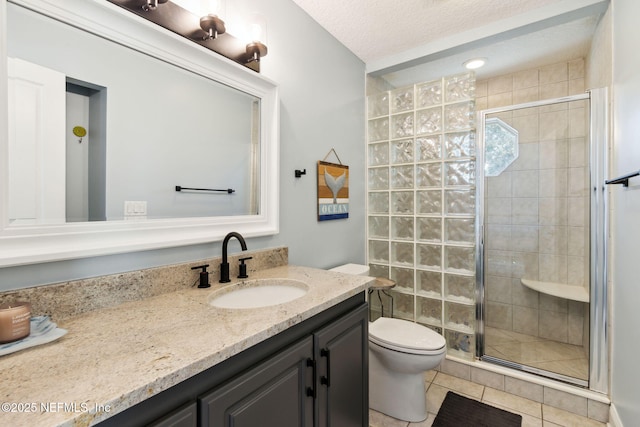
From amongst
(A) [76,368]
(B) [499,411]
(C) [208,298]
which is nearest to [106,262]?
(C) [208,298]

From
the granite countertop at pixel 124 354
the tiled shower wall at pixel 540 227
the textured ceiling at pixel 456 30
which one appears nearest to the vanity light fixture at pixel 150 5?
the textured ceiling at pixel 456 30

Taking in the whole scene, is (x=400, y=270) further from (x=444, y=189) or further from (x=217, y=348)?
(x=217, y=348)

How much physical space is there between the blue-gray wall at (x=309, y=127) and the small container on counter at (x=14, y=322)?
0.44 metres

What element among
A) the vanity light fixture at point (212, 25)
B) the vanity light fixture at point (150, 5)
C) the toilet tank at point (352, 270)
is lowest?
the toilet tank at point (352, 270)

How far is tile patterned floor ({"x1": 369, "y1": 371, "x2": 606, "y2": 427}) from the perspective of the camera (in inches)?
65.3

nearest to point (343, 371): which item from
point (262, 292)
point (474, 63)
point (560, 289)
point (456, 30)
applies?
point (262, 292)

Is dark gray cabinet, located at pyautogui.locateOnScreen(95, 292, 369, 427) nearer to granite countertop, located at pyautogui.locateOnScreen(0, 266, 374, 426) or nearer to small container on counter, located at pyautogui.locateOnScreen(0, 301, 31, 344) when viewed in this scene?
granite countertop, located at pyautogui.locateOnScreen(0, 266, 374, 426)

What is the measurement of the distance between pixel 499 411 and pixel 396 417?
616 mm

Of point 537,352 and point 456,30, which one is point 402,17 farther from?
point 537,352

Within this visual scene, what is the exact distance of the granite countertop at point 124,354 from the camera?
1.60 feet

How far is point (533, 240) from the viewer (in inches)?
84.4

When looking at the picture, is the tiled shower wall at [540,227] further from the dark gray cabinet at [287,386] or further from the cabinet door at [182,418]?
the cabinet door at [182,418]

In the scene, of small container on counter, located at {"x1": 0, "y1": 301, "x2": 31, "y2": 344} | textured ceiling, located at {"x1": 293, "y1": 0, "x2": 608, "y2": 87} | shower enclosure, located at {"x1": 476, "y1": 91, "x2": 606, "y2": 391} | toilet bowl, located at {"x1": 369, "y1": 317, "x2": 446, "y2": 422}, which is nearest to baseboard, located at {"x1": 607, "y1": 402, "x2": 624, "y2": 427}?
shower enclosure, located at {"x1": 476, "y1": 91, "x2": 606, "y2": 391}

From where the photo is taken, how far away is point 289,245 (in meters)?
1.76
